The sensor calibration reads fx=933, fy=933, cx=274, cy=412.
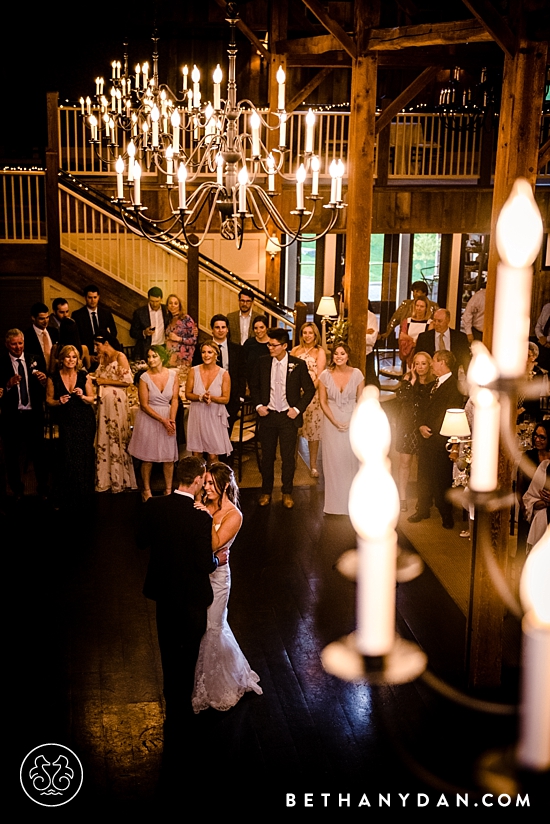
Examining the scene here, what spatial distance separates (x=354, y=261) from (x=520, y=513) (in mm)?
2924

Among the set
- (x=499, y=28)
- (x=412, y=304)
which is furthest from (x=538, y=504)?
(x=412, y=304)

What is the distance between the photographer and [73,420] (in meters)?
7.29

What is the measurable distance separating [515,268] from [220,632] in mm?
4039

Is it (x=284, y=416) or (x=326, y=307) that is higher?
(x=326, y=307)

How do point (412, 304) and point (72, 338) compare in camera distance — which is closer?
point (72, 338)

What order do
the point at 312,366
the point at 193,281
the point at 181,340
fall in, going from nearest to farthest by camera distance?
the point at 312,366 → the point at 181,340 → the point at 193,281

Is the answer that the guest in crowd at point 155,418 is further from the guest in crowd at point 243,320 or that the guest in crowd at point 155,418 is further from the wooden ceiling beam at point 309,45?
the wooden ceiling beam at point 309,45

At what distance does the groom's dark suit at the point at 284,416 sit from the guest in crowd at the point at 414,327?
8.19ft

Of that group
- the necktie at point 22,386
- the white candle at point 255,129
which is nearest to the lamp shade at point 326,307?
the necktie at point 22,386

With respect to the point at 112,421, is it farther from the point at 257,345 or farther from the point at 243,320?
the point at 243,320

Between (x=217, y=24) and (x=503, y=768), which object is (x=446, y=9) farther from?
(x=503, y=768)

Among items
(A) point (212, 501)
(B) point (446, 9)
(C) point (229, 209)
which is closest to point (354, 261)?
(C) point (229, 209)

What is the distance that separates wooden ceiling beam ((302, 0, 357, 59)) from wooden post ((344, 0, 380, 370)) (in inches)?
2.7

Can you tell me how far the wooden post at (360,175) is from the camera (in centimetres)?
777
